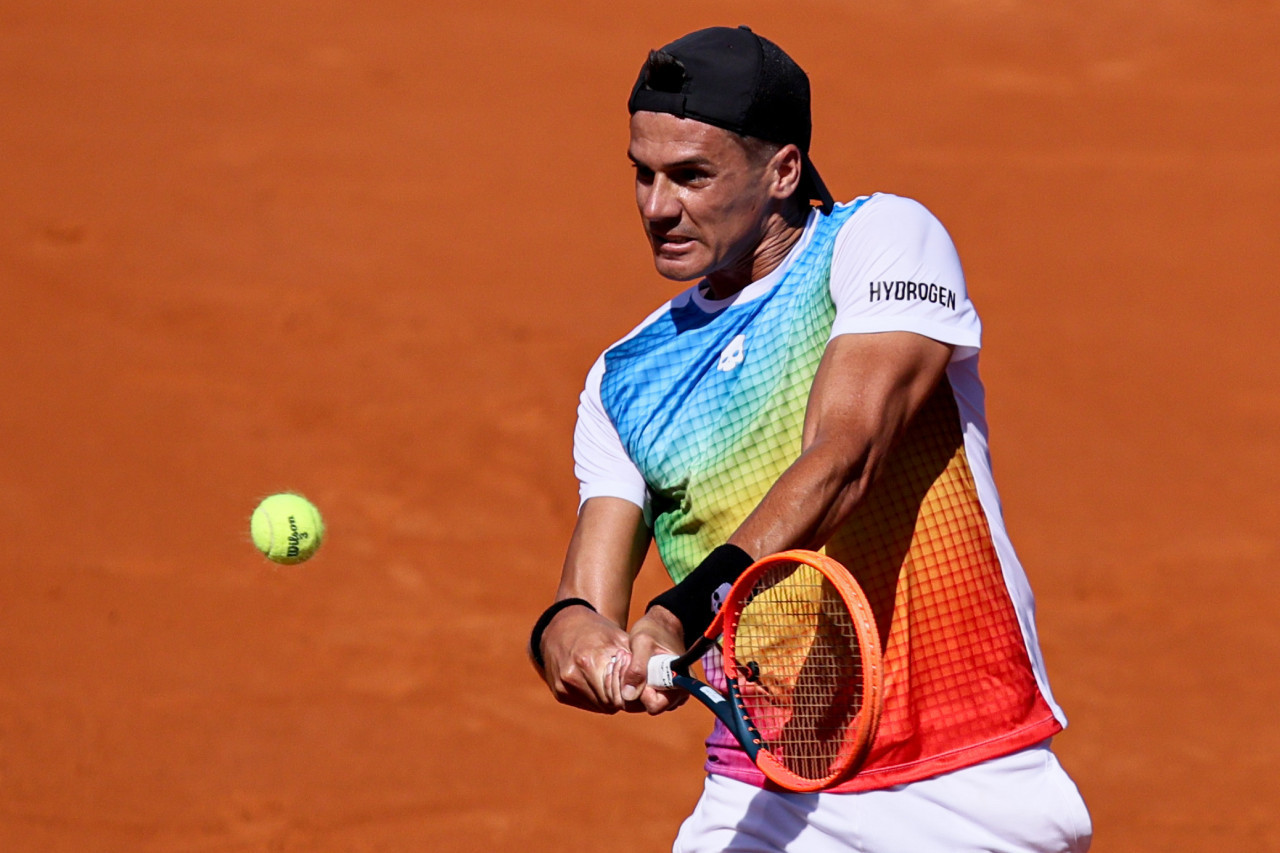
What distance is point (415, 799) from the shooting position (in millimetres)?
7746

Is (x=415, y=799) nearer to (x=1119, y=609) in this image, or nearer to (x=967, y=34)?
(x=1119, y=609)

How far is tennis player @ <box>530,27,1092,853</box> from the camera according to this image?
10.6ft

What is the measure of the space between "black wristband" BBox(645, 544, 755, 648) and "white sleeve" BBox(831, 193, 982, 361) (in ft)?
1.73

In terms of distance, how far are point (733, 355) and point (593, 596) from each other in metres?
0.66

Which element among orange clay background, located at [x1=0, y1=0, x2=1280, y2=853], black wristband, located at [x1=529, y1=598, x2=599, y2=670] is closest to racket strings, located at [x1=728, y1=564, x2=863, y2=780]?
black wristband, located at [x1=529, y1=598, x2=599, y2=670]

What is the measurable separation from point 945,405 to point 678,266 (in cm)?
68

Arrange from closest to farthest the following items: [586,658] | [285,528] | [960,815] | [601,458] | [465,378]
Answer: [960,815], [586,658], [601,458], [285,528], [465,378]

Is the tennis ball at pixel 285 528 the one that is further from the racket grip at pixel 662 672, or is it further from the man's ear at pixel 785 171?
the racket grip at pixel 662 672

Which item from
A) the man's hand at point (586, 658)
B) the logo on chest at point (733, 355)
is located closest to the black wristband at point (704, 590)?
the man's hand at point (586, 658)

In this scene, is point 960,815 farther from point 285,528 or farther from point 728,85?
point 285,528

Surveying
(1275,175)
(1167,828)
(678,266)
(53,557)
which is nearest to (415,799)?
(53,557)

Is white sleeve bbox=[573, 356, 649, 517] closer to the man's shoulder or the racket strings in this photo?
the racket strings

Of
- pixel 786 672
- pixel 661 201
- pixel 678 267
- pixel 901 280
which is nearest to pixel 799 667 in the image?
pixel 786 672

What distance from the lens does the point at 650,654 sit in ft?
10.4
